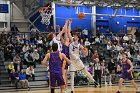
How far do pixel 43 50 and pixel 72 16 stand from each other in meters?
9.87

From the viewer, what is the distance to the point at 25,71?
2373 centimetres

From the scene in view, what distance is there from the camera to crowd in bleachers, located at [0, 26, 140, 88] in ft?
82.3

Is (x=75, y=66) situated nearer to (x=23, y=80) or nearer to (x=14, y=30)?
(x=23, y=80)

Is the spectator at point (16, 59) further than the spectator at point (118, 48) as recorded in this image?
No

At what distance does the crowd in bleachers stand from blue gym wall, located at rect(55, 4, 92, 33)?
3.33 meters

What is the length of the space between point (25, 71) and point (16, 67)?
83 centimetres

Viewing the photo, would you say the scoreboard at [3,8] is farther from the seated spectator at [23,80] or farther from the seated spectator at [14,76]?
the seated spectator at [23,80]

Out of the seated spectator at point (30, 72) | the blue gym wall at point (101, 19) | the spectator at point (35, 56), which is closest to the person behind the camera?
the seated spectator at point (30, 72)

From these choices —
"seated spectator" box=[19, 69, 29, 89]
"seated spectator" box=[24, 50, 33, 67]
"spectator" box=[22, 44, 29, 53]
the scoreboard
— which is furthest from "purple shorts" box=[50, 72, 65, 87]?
the scoreboard

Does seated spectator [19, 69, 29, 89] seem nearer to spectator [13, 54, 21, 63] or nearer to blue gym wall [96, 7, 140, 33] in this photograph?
spectator [13, 54, 21, 63]

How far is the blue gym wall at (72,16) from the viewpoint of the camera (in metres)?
35.7

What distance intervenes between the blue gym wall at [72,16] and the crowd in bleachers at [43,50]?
333 cm

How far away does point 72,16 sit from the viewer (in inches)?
1438

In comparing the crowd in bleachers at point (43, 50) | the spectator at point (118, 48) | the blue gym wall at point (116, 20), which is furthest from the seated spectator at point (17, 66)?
the blue gym wall at point (116, 20)
